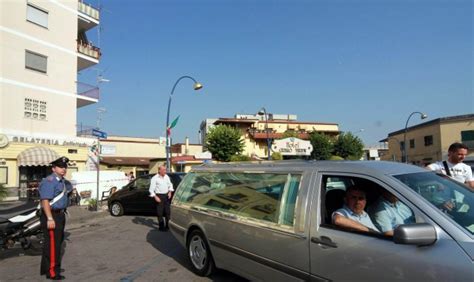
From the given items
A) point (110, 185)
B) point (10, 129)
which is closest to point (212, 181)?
point (110, 185)

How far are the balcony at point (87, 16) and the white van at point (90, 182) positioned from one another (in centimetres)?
1535

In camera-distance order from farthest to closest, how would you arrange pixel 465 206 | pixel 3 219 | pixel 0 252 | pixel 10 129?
pixel 10 129
pixel 0 252
pixel 3 219
pixel 465 206

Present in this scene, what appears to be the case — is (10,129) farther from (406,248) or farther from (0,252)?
(406,248)

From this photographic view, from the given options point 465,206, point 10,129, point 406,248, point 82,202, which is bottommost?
point 82,202

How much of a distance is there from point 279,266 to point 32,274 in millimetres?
4227

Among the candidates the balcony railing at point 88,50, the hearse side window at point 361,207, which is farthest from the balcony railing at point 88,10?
the hearse side window at point 361,207

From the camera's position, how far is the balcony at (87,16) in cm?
3136

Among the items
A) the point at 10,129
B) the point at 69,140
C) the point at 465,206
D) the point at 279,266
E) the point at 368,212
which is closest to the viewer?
the point at 465,206

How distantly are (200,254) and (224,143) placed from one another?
48.1 m

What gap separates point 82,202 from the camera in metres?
19.7

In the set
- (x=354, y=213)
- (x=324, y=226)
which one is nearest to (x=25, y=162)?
(x=324, y=226)

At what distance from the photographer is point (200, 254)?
19.5 feet

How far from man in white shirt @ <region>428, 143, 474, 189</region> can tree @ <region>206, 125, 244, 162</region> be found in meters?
47.5

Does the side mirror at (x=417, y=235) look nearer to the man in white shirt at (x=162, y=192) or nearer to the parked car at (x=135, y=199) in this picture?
the man in white shirt at (x=162, y=192)
